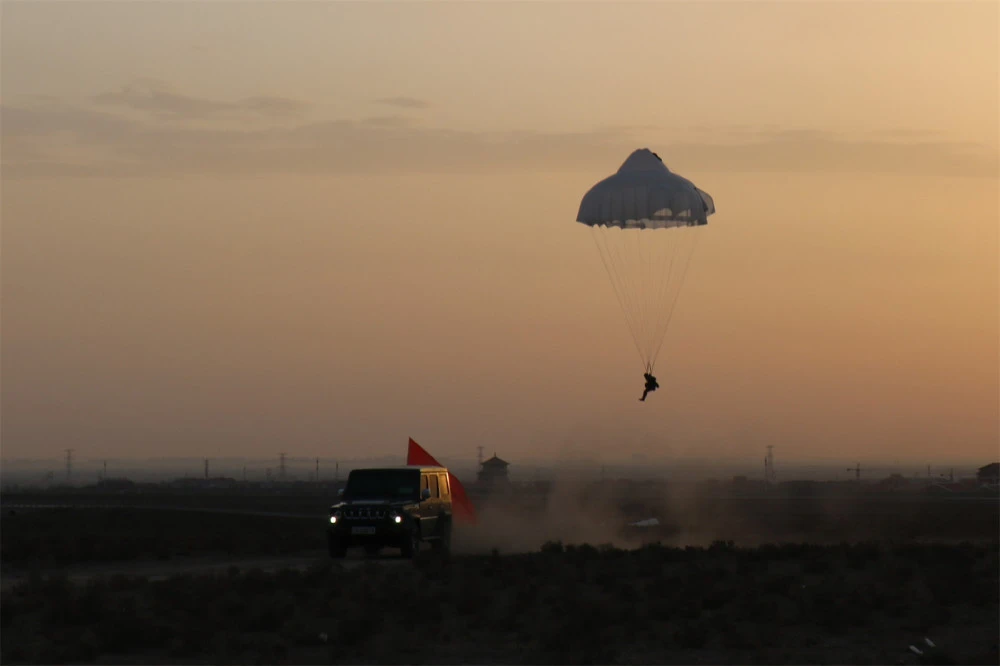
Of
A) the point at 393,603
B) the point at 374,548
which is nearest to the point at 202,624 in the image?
the point at 393,603

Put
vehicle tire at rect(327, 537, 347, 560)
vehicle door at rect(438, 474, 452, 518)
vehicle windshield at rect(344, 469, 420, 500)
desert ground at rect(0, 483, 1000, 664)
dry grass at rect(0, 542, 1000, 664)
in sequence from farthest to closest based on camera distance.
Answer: vehicle door at rect(438, 474, 452, 518)
vehicle windshield at rect(344, 469, 420, 500)
vehicle tire at rect(327, 537, 347, 560)
desert ground at rect(0, 483, 1000, 664)
dry grass at rect(0, 542, 1000, 664)

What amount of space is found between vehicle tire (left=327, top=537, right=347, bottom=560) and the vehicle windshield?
3.60ft

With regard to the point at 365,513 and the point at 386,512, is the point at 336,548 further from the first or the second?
the point at 386,512

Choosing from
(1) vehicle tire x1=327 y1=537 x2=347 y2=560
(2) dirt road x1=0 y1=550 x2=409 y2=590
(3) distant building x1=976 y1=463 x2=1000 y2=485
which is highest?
(1) vehicle tire x1=327 y1=537 x2=347 y2=560

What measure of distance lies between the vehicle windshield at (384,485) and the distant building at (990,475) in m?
94.3

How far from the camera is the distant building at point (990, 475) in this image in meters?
117

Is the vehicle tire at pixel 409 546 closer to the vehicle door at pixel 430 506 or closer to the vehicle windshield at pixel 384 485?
the vehicle door at pixel 430 506

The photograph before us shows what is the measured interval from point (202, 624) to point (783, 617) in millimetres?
9145

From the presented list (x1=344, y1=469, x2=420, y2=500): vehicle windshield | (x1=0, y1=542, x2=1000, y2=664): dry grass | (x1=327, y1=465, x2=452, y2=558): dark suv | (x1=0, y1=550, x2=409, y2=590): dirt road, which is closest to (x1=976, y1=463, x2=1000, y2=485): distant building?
(x1=327, y1=465, x2=452, y2=558): dark suv

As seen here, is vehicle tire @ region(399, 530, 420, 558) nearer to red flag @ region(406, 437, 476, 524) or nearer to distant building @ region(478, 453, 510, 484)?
red flag @ region(406, 437, 476, 524)

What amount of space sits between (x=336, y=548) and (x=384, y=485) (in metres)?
1.88

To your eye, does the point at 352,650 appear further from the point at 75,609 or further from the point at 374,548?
the point at 374,548

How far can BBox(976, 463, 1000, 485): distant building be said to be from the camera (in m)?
117

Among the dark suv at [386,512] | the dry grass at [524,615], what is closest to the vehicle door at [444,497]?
the dark suv at [386,512]
